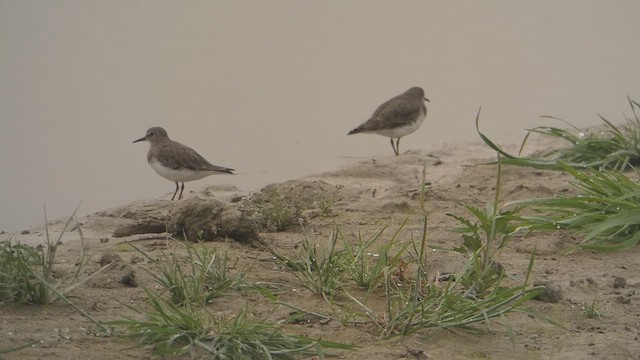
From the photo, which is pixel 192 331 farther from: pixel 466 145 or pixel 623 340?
pixel 466 145

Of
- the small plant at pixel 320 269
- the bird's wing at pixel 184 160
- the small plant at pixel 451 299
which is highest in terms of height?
the bird's wing at pixel 184 160

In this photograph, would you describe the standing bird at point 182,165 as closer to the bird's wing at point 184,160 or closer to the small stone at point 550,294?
the bird's wing at point 184,160

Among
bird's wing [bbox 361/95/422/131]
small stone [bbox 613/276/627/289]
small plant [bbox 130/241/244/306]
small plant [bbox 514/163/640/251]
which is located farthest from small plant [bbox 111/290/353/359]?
bird's wing [bbox 361/95/422/131]

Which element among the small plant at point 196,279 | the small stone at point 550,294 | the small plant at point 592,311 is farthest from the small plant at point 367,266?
the small plant at point 592,311

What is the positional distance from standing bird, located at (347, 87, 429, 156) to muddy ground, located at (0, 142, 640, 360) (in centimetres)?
236

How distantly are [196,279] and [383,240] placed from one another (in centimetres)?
190

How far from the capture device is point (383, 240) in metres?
5.76

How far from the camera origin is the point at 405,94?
1113 centimetres

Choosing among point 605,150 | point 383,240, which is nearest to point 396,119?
point 605,150

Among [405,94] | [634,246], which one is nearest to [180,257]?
[634,246]

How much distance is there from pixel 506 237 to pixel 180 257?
5.27 ft

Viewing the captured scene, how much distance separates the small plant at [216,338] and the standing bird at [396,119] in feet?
21.8

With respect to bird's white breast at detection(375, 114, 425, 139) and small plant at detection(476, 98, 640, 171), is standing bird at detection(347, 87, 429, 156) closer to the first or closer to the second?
bird's white breast at detection(375, 114, 425, 139)

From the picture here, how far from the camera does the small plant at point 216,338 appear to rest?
344 cm
